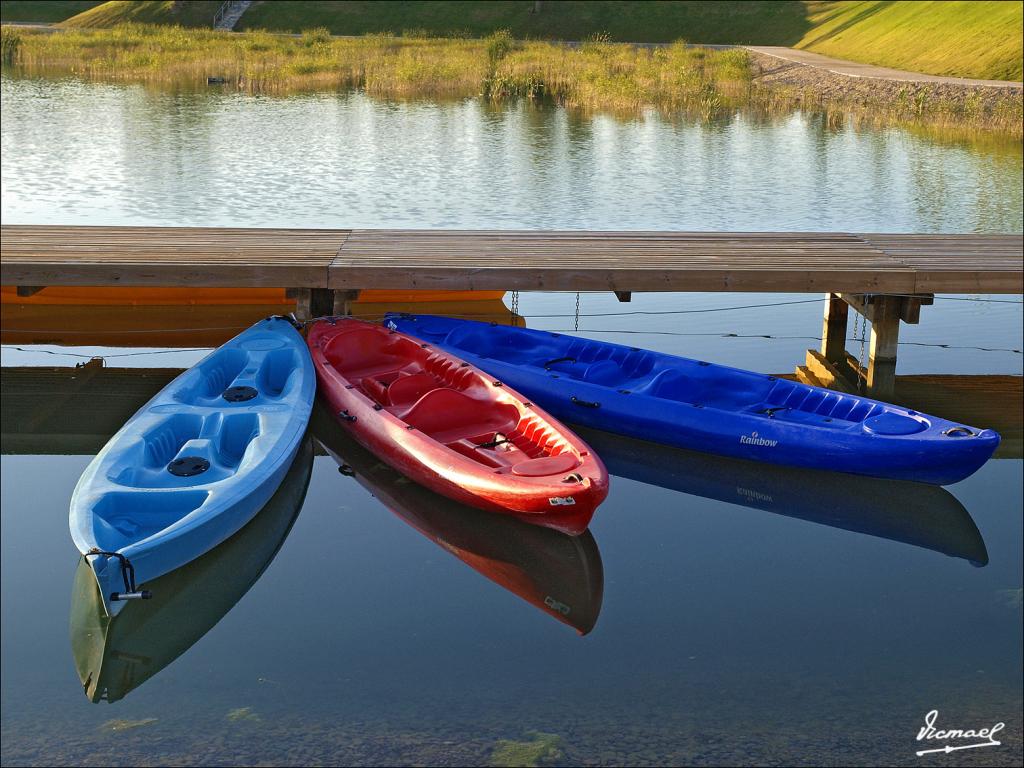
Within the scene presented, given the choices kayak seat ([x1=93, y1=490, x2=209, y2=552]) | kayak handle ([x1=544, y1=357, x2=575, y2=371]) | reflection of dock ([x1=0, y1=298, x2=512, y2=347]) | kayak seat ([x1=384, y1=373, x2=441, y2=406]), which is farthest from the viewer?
reflection of dock ([x1=0, y1=298, x2=512, y2=347])

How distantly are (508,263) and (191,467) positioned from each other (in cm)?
437

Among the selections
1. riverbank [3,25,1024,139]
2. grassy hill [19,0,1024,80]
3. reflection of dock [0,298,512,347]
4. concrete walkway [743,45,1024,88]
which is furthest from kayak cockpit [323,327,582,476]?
grassy hill [19,0,1024,80]

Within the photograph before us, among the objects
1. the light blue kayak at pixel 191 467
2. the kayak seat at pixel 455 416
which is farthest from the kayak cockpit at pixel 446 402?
the light blue kayak at pixel 191 467

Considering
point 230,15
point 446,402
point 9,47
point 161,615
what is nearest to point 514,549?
point 446,402

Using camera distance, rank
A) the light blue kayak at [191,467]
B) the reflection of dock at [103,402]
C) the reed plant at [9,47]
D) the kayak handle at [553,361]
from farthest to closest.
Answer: the reed plant at [9,47], the kayak handle at [553,361], the reflection of dock at [103,402], the light blue kayak at [191,467]

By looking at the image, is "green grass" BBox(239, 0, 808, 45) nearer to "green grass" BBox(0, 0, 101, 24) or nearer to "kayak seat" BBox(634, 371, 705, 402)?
"green grass" BBox(0, 0, 101, 24)

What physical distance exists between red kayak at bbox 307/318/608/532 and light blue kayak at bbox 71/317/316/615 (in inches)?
17.8

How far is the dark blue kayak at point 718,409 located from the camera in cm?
833

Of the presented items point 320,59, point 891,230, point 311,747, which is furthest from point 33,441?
point 320,59

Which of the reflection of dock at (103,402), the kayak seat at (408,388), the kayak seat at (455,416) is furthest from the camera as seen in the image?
the reflection of dock at (103,402)

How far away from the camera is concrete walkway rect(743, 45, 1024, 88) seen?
30719 mm

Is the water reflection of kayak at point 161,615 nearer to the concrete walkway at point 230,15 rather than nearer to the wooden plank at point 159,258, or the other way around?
the wooden plank at point 159,258

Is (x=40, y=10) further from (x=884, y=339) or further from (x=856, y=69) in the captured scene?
(x=884, y=339)

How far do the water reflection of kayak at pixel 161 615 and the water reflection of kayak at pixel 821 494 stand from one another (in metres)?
2.93
